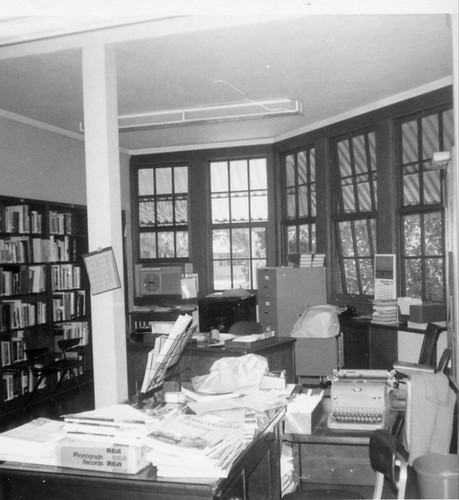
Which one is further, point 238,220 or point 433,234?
point 238,220

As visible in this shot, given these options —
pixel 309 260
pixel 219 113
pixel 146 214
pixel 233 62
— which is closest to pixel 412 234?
pixel 309 260

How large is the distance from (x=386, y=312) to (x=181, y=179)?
4.49 meters

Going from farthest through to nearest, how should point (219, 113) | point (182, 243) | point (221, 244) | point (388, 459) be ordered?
point (182, 243) → point (221, 244) → point (219, 113) → point (388, 459)

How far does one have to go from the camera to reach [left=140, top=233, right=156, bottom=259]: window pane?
33.8 feet

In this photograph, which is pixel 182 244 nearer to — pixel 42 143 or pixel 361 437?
pixel 42 143

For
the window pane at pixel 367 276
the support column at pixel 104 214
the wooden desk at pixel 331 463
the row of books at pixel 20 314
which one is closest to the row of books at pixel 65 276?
the row of books at pixel 20 314

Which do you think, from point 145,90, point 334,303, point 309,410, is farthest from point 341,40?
point 334,303

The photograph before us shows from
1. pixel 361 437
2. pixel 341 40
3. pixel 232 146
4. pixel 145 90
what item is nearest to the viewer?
pixel 361 437

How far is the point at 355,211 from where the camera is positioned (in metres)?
8.19

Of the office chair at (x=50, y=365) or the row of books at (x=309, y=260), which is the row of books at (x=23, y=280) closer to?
the office chair at (x=50, y=365)

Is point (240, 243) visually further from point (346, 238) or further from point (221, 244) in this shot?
point (346, 238)

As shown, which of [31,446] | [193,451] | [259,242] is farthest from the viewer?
[259,242]

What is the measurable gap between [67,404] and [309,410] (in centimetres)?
455

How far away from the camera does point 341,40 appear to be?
17.7ft
